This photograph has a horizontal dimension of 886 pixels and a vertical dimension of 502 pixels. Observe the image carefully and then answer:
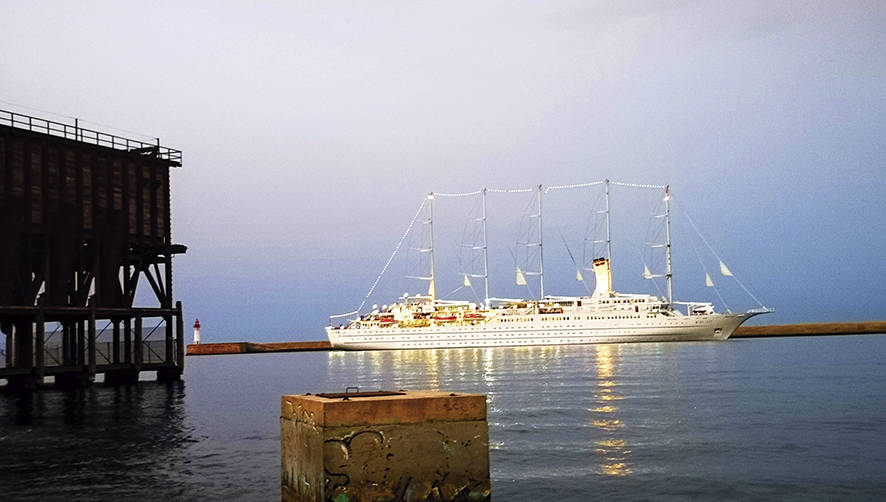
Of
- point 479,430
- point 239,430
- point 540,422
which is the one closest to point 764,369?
point 540,422

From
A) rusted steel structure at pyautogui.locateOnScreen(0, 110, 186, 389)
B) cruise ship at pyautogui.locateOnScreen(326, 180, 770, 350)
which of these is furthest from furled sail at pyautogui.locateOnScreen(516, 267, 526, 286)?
rusted steel structure at pyautogui.locateOnScreen(0, 110, 186, 389)

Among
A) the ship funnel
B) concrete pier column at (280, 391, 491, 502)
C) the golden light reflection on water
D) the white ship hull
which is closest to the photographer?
concrete pier column at (280, 391, 491, 502)

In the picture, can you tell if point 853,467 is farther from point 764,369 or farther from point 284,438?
point 764,369

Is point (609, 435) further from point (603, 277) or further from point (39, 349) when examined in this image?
point (603, 277)

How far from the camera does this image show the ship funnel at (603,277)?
151625mm

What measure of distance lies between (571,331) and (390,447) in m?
133

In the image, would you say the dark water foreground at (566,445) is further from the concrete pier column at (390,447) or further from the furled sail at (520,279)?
the furled sail at (520,279)

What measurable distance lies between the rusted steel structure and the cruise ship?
91.5 m

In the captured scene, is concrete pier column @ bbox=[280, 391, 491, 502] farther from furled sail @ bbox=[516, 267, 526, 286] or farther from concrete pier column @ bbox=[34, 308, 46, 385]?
furled sail @ bbox=[516, 267, 526, 286]

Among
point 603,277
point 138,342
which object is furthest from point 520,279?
point 138,342

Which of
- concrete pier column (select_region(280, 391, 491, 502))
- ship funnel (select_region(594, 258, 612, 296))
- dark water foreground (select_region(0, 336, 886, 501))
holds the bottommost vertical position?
dark water foreground (select_region(0, 336, 886, 501))

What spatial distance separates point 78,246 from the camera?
5072 centimetres

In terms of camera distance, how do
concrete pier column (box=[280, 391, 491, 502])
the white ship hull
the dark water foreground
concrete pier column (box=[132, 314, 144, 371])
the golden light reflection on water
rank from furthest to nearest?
the white ship hull, concrete pier column (box=[132, 314, 144, 371]), the golden light reflection on water, the dark water foreground, concrete pier column (box=[280, 391, 491, 502])

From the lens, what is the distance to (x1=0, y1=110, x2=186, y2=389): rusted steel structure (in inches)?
1839
